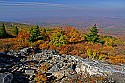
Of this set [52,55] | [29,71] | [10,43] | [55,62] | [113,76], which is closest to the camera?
[113,76]

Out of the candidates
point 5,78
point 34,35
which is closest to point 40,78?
point 5,78

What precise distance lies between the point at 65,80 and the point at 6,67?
6.43 m

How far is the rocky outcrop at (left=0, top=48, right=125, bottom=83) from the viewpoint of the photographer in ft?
72.5

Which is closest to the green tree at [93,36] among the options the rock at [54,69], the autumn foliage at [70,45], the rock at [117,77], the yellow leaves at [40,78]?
the autumn foliage at [70,45]

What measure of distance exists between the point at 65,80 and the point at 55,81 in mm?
1123

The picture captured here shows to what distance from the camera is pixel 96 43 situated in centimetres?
3941

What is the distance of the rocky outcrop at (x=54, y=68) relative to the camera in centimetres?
2209

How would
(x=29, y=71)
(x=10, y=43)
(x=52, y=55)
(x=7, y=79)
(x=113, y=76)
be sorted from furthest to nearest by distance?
(x=10, y=43) < (x=52, y=55) < (x=29, y=71) < (x=113, y=76) < (x=7, y=79)

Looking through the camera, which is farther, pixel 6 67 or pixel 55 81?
pixel 6 67

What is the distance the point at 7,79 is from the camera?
68.2 ft

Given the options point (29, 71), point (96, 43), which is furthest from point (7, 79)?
point (96, 43)

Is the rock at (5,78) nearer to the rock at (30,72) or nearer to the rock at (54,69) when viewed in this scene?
the rock at (30,72)

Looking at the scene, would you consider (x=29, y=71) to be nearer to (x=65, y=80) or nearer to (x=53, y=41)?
(x=65, y=80)

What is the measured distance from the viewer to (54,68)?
2486 centimetres
